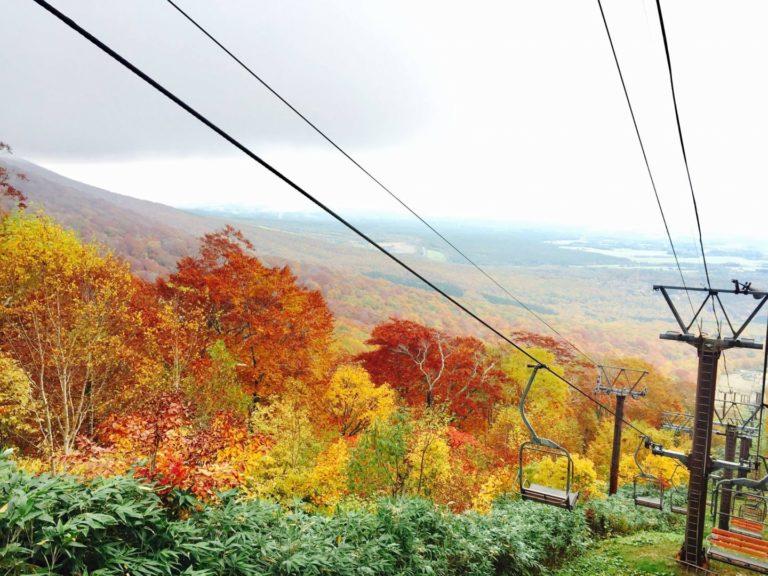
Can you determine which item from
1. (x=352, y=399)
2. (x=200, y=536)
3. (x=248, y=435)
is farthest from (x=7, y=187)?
(x=200, y=536)

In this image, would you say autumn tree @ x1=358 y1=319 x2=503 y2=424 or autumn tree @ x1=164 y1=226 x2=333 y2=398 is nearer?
autumn tree @ x1=164 y1=226 x2=333 y2=398

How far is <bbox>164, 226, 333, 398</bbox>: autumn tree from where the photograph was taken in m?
22.6

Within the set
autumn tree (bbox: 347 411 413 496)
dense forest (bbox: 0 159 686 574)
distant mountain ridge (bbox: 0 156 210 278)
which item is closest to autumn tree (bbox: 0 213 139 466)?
dense forest (bbox: 0 159 686 574)

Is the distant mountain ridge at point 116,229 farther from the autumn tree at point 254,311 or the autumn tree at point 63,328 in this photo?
the autumn tree at point 63,328

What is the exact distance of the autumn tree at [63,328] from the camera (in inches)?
533

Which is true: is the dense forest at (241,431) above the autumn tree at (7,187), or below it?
below

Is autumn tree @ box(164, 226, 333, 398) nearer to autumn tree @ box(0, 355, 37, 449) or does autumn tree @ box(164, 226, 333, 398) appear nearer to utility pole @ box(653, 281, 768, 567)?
autumn tree @ box(0, 355, 37, 449)

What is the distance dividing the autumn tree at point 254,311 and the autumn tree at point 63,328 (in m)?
4.65

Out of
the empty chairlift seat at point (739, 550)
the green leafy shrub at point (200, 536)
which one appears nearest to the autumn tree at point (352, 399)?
the empty chairlift seat at point (739, 550)

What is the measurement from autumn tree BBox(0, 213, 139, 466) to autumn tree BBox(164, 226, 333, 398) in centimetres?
465

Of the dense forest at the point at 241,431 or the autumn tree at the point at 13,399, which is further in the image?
the autumn tree at the point at 13,399

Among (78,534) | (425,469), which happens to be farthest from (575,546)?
(78,534)

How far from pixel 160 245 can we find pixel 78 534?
177ft

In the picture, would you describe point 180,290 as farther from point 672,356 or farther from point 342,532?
point 672,356
